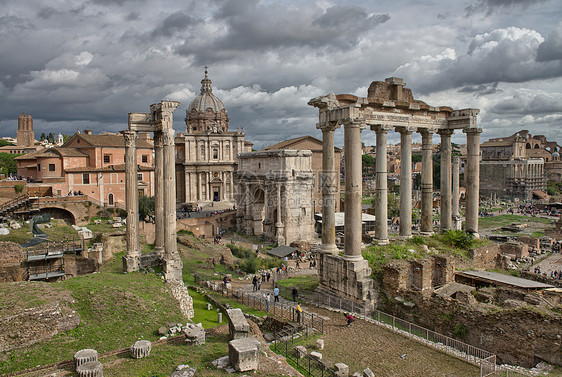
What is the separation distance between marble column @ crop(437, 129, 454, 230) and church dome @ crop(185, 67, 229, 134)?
40.3 meters

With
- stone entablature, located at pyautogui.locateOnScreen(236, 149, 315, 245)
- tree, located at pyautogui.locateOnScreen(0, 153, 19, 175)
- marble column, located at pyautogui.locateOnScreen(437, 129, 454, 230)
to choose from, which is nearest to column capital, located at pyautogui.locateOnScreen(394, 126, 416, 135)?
marble column, located at pyautogui.locateOnScreen(437, 129, 454, 230)

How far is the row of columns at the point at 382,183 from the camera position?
15.0 metres

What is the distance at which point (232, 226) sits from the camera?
4544 cm

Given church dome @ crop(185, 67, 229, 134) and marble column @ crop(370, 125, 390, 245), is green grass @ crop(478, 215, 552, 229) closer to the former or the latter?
church dome @ crop(185, 67, 229, 134)

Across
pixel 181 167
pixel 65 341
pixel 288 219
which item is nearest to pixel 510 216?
pixel 288 219

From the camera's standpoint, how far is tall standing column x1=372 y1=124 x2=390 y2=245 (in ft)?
57.7

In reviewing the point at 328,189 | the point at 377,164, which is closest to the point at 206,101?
the point at 377,164

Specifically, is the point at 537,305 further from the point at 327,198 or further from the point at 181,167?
the point at 181,167

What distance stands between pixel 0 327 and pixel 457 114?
62.2 feet

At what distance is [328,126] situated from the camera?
51.5 ft

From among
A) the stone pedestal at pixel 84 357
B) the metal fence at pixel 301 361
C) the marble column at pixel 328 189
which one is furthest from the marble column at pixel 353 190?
the stone pedestal at pixel 84 357

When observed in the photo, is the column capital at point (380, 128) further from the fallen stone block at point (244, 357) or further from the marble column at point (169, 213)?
the fallen stone block at point (244, 357)

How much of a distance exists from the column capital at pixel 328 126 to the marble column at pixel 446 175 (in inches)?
265

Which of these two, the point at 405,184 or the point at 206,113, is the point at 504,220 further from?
the point at 405,184
